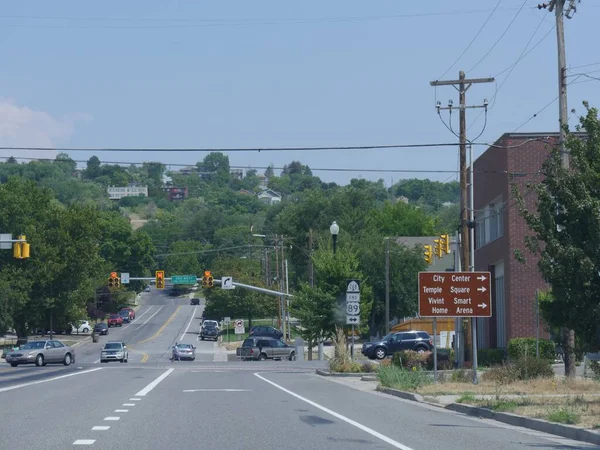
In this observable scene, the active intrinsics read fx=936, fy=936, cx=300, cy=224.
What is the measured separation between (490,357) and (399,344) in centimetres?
1222

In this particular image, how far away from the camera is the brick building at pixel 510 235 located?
1647 inches

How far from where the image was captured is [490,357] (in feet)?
140

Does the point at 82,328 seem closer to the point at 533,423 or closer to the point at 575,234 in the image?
the point at 575,234

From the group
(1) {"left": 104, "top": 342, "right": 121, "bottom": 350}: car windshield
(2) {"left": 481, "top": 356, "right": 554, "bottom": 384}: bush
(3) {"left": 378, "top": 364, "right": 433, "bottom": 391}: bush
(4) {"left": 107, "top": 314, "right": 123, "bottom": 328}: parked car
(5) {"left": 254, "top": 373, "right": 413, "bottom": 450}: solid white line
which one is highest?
(4) {"left": 107, "top": 314, "right": 123, "bottom": 328}: parked car

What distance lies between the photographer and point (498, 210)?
4497cm

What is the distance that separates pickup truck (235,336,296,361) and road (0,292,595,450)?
31.0m

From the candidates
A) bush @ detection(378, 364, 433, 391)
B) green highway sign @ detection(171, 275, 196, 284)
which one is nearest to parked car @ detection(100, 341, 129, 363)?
green highway sign @ detection(171, 275, 196, 284)

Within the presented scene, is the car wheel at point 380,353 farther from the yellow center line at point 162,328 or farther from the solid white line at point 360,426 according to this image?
the yellow center line at point 162,328

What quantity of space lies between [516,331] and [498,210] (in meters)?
6.28

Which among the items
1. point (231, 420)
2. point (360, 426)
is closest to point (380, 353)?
point (231, 420)

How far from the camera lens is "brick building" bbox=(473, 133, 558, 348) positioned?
41844mm

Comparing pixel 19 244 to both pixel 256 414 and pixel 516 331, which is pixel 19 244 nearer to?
pixel 516 331

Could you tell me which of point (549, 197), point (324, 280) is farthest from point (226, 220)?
point (549, 197)

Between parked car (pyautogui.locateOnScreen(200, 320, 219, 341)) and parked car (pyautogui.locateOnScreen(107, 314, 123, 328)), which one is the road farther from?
parked car (pyautogui.locateOnScreen(107, 314, 123, 328))
